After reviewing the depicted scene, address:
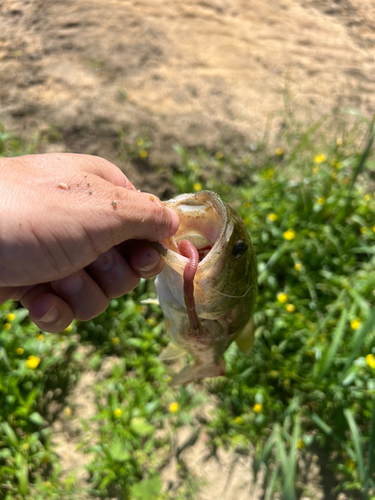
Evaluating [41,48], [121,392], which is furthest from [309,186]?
[41,48]

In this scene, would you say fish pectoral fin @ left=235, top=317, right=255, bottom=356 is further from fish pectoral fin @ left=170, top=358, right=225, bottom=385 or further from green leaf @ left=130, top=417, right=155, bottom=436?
green leaf @ left=130, top=417, right=155, bottom=436

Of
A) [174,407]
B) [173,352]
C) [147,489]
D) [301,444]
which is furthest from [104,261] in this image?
[301,444]

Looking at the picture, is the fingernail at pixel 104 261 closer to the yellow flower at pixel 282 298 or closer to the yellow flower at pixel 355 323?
the yellow flower at pixel 282 298

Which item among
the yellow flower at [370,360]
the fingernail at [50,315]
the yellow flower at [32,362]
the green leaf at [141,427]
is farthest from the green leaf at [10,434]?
the yellow flower at [370,360]

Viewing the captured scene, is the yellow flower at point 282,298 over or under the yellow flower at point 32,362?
over

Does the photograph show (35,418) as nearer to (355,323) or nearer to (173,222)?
(173,222)
